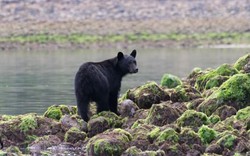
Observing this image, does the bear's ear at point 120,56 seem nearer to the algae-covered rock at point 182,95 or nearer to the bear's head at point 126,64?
the bear's head at point 126,64

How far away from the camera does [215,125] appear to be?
56.8ft

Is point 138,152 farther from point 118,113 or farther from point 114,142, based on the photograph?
point 118,113

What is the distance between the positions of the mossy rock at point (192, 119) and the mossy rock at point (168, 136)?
115 centimetres

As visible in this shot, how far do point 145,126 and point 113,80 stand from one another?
104 inches

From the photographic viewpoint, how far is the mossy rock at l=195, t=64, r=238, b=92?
2086cm

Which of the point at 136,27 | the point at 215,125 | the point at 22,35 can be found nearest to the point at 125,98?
the point at 215,125

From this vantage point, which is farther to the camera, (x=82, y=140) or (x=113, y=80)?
(x=113, y=80)

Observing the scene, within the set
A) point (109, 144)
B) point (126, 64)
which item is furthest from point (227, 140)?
point (126, 64)

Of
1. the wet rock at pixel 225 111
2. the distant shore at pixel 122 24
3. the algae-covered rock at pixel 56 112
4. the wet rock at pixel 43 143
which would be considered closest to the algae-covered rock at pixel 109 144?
the wet rock at pixel 43 143

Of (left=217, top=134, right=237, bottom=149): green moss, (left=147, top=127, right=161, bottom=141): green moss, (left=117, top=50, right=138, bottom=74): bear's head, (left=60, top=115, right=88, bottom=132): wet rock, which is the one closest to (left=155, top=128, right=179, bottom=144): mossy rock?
(left=147, top=127, right=161, bottom=141): green moss

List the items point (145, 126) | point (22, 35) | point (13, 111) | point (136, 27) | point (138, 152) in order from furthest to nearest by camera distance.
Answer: point (136, 27) < point (22, 35) < point (13, 111) < point (145, 126) < point (138, 152)

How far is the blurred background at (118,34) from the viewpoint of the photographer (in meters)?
48.4

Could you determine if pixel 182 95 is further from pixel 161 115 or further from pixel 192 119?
pixel 192 119

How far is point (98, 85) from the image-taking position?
18703 mm
